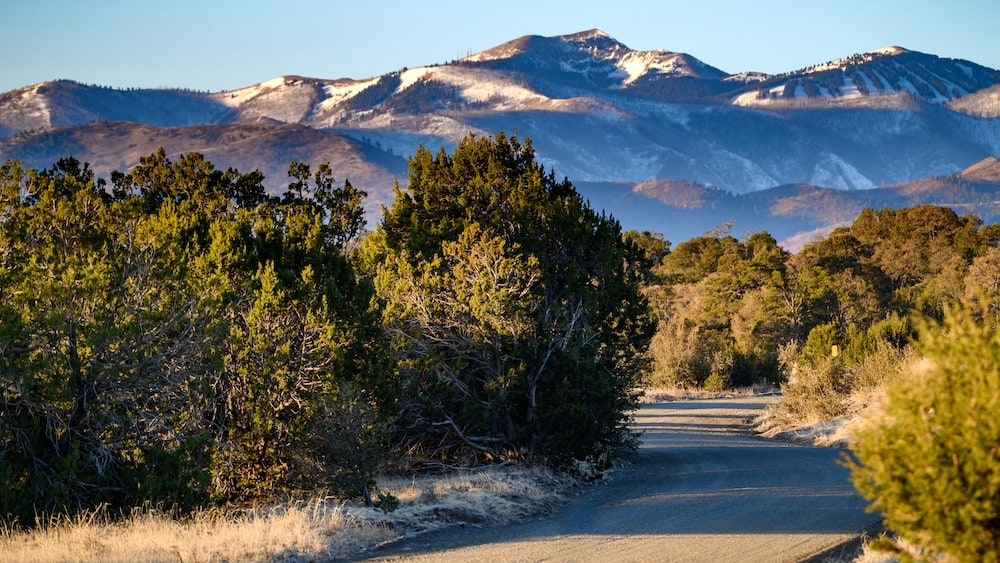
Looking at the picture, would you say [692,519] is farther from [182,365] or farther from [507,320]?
[182,365]

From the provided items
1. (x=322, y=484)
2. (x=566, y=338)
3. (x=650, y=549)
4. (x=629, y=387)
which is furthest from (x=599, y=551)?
(x=629, y=387)

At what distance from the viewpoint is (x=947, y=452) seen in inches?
271

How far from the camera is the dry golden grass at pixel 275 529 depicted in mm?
11281

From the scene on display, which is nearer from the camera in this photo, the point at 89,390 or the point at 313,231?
the point at 89,390

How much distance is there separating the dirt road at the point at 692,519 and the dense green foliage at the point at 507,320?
5.42ft

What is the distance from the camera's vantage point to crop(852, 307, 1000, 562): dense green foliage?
674cm

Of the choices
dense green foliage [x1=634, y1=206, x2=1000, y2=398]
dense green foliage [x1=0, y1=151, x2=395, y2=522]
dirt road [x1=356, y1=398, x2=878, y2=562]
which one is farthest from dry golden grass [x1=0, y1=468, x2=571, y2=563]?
dense green foliage [x1=634, y1=206, x2=1000, y2=398]

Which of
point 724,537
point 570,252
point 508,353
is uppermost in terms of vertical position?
point 570,252

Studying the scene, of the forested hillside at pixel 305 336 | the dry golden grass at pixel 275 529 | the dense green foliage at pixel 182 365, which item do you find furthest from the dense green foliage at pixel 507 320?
the dense green foliage at pixel 182 365

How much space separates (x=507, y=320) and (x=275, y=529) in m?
7.96

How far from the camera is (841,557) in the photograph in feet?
40.8

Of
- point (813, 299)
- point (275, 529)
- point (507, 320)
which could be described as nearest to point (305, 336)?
point (275, 529)

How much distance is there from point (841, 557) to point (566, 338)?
316 inches

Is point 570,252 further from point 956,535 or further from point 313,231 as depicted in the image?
point 956,535
